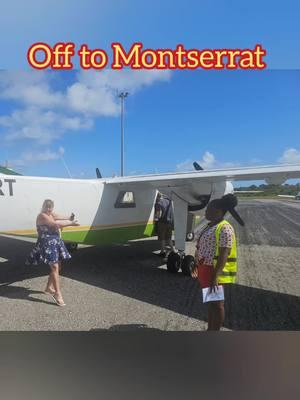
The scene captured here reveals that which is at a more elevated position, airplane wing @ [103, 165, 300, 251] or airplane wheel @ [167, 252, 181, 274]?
airplane wing @ [103, 165, 300, 251]

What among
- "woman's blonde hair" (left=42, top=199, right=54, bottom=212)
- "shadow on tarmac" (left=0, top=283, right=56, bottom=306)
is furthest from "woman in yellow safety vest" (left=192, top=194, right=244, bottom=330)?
"shadow on tarmac" (left=0, top=283, right=56, bottom=306)

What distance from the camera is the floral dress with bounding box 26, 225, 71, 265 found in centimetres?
376

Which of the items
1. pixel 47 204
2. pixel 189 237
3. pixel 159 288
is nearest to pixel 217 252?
pixel 47 204

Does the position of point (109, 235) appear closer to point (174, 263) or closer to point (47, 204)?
point (174, 263)

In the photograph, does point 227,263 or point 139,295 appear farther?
point 139,295

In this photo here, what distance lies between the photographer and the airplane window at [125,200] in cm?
611

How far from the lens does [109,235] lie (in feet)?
19.9

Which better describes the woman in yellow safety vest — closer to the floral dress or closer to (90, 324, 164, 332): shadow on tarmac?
(90, 324, 164, 332): shadow on tarmac

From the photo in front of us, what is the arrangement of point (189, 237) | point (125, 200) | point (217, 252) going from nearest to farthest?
point (217, 252) → point (125, 200) → point (189, 237)

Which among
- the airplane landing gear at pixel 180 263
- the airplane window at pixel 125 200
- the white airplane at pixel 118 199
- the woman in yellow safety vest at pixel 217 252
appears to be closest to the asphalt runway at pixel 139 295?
the airplane landing gear at pixel 180 263

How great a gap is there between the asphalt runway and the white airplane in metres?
0.44

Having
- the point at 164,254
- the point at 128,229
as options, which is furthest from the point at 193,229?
the point at 128,229

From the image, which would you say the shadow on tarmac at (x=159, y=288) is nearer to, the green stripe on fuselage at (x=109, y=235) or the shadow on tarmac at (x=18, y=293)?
the shadow on tarmac at (x=18, y=293)

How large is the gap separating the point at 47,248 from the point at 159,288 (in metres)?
2.01
